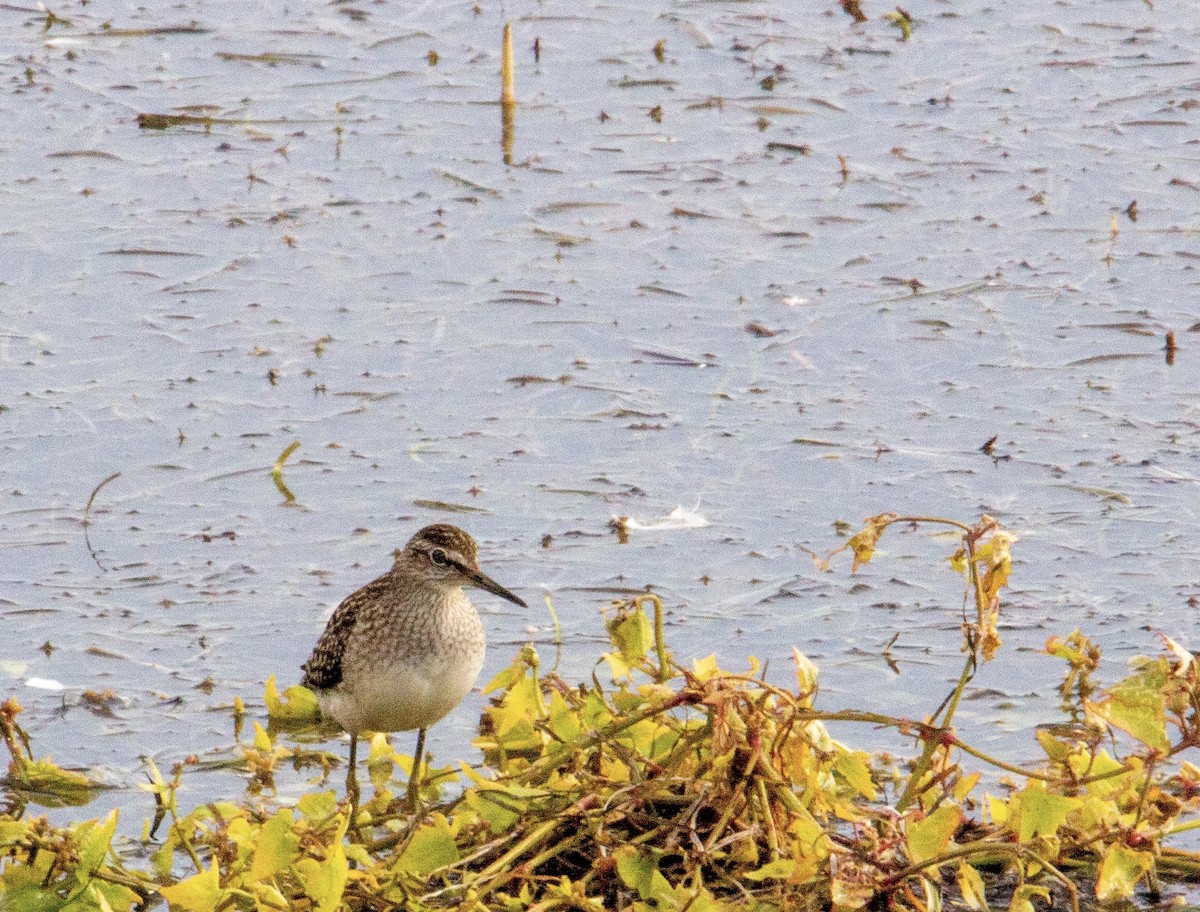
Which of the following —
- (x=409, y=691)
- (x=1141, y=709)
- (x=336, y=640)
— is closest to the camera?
(x=1141, y=709)

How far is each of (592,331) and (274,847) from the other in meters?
6.31

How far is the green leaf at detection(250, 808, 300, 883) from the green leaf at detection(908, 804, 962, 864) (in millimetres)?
1612

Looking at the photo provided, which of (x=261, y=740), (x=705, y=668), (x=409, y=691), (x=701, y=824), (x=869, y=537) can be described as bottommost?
(x=261, y=740)

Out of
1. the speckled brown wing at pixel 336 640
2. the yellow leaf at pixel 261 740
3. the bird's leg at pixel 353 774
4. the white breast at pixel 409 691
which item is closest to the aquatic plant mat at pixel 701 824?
the bird's leg at pixel 353 774

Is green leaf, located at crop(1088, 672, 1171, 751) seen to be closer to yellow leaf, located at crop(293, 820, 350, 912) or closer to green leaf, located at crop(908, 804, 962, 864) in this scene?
green leaf, located at crop(908, 804, 962, 864)

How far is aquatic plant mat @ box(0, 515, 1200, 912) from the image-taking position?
18.0 feet

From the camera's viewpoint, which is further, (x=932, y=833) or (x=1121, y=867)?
(x=1121, y=867)

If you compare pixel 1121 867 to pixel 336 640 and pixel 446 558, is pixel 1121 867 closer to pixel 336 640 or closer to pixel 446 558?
pixel 446 558

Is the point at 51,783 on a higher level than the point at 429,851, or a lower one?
lower

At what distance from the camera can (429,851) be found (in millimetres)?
5844

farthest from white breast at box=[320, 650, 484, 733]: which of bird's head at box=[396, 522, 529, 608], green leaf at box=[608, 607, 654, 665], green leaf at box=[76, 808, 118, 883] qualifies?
green leaf at box=[76, 808, 118, 883]

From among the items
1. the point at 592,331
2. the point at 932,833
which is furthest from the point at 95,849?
the point at 592,331

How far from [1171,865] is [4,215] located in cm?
869

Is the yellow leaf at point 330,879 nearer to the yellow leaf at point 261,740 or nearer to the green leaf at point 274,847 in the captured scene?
the green leaf at point 274,847
